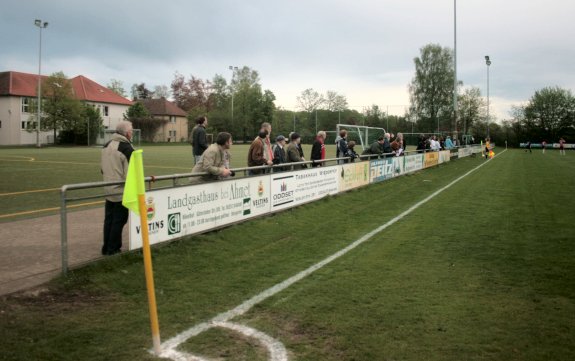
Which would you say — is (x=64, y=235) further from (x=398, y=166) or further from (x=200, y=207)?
(x=398, y=166)

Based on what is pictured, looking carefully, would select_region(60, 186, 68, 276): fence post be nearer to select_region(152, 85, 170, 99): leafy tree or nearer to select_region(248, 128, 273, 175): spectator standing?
select_region(248, 128, 273, 175): spectator standing

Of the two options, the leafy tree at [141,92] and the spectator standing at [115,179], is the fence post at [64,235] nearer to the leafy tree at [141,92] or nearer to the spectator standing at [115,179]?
the spectator standing at [115,179]

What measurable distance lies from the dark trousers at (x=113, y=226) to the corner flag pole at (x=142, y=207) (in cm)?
267

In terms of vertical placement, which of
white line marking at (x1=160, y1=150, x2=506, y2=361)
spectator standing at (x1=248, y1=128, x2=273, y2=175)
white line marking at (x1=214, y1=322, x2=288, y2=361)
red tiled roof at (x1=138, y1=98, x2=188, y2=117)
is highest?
red tiled roof at (x1=138, y1=98, x2=188, y2=117)

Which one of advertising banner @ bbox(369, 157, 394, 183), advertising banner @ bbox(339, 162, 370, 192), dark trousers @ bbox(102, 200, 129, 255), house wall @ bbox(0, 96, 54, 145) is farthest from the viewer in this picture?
house wall @ bbox(0, 96, 54, 145)

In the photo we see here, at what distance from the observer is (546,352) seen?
3.82 metres

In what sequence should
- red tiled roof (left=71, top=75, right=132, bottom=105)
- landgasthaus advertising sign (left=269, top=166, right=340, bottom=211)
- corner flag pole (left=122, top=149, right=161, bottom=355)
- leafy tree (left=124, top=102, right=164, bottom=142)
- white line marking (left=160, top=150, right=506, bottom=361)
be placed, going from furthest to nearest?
leafy tree (left=124, top=102, right=164, bottom=142), red tiled roof (left=71, top=75, right=132, bottom=105), landgasthaus advertising sign (left=269, top=166, right=340, bottom=211), white line marking (left=160, top=150, right=506, bottom=361), corner flag pole (left=122, top=149, right=161, bottom=355)

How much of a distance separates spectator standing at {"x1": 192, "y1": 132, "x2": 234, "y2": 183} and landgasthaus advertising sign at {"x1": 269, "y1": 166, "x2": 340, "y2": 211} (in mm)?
2037

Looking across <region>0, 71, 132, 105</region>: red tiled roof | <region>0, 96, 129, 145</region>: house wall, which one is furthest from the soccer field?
<region>0, 96, 129, 145</region>: house wall

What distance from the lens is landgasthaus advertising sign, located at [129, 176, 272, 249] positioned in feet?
21.6

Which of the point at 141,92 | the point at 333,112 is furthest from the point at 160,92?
the point at 333,112

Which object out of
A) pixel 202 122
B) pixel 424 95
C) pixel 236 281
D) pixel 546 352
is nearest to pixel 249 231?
pixel 236 281

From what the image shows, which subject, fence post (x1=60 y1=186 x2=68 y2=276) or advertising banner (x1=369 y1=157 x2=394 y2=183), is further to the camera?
advertising banner (x1=369 y1=157 x2=394 y2=183)

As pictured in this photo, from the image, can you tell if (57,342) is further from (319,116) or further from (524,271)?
(319,116)
